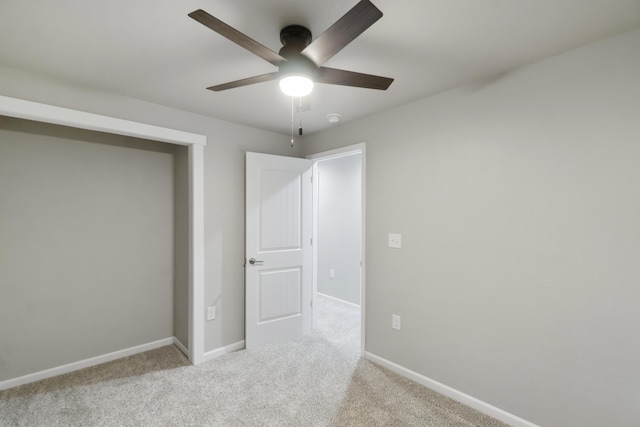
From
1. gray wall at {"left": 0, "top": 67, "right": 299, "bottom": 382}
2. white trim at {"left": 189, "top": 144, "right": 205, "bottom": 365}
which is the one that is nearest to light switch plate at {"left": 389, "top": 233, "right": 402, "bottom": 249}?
gray wall at {"left": 0, "top": 67, "right": 299, "bottom": 382}

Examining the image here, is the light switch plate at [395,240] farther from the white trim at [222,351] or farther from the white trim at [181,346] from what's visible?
the white trim at [181,346]

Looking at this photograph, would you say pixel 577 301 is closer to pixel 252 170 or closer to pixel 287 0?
pixel 287 0

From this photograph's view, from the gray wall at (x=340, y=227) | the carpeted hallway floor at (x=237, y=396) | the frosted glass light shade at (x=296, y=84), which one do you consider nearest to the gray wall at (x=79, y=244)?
the carpeted hallway floor at (x=237, y=396)

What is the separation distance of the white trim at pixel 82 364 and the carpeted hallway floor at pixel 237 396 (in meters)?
0.07

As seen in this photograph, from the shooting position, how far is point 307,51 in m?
1.31

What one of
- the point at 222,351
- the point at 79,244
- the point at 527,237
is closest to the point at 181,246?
the point at 79,244

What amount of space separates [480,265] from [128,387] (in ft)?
9.47

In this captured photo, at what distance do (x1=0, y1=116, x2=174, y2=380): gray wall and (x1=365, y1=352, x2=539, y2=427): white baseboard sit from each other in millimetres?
2345

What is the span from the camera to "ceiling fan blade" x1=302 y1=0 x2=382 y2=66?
1.00 meters

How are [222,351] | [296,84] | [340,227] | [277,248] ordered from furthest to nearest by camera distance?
[340,227] < [277,248] < [222,351] < [296,84]

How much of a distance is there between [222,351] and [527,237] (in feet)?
9.19

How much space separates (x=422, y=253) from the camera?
2418 mm

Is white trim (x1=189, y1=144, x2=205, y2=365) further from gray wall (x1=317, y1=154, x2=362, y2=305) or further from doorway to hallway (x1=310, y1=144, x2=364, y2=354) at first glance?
gray wall (x1=317, y1=154, x2=362, y2=305)

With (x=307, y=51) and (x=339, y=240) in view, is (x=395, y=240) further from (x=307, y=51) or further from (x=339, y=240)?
(x=339, y=240)
